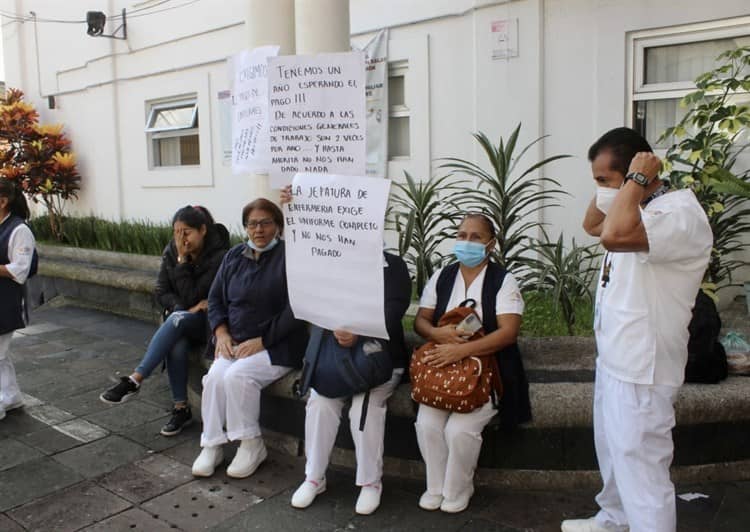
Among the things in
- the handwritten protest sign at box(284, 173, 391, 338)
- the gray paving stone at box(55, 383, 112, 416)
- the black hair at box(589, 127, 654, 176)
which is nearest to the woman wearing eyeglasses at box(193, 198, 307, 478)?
the handwritten protest sign at box(284, 173, 391, 338)

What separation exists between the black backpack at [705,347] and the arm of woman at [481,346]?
3.05ft

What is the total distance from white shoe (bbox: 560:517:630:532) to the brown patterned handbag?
2.17 feet

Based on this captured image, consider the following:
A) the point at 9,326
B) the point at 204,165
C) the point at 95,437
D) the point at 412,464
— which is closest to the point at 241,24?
the point at 204,165

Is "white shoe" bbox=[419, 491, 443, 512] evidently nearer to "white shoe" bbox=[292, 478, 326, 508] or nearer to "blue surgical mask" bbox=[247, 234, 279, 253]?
"white shoe" bbox=[292, 478, 326, 508]

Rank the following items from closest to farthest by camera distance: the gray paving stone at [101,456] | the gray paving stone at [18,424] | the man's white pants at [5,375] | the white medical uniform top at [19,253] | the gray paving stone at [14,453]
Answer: the gray paving stone at [101,456], the gray paving stone at [14,453], the gray paving stone at [18,424], the white medical uniform top at [19,253], the man's white pants at [5,375]

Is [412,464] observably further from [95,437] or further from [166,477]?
[95,437]

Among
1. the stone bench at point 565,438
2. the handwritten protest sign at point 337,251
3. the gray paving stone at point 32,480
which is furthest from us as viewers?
the gray paving stone at point 32,480

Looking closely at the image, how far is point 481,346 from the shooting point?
11.3 ft

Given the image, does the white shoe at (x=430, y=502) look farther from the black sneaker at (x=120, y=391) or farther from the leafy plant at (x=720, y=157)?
the leafy plant at (x=720, y=157)

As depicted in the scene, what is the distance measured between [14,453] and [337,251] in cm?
259

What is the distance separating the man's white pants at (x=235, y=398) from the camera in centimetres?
396

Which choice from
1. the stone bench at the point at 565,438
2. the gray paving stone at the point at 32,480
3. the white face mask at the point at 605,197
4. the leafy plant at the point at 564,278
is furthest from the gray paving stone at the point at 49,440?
the white face mask at the point at 605,197

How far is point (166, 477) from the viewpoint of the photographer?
13.0ft

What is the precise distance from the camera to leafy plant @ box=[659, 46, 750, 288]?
479cm
